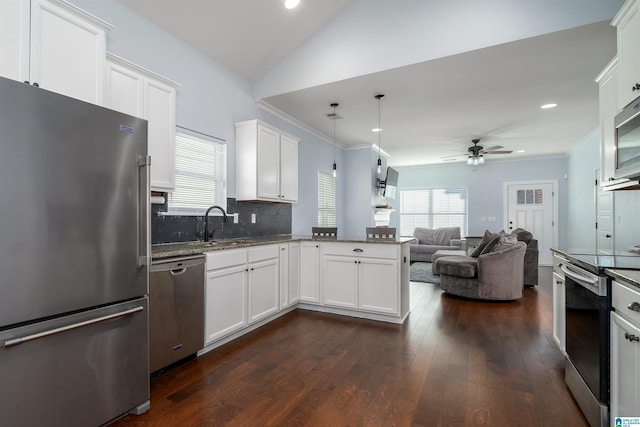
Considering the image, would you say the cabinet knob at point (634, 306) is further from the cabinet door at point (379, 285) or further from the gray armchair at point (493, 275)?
the gray armchair at point (493, 275)

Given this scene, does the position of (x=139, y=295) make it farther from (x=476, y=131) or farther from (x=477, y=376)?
(x=476, y=131)

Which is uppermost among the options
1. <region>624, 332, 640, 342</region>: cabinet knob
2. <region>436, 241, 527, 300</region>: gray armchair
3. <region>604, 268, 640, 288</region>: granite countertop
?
<region>604, 268, 640, 288</region>: granite countertop

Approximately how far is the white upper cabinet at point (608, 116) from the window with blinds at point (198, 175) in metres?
3.59

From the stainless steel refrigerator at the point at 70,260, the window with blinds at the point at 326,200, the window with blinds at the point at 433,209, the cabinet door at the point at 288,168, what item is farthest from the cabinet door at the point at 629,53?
the window with blinds at the point at 433,209

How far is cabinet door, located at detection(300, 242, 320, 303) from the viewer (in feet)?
12.9

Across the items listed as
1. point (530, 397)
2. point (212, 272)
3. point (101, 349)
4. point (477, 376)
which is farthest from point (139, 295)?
point (530, 397)

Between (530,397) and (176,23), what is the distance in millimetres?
4162

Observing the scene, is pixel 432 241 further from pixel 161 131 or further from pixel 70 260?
pixel 70 260

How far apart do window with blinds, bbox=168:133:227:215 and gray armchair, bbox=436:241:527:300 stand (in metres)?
3.45

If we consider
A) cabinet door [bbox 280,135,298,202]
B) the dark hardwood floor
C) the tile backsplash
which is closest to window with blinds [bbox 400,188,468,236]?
the tile backsplash

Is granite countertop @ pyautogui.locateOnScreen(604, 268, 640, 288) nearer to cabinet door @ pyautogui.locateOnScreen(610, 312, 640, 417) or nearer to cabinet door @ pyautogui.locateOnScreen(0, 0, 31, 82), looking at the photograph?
cabinet door @ pyautogui.locateOnScreen(610, 312, 640, 417)

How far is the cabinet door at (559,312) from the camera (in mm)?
2443

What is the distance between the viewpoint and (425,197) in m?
9.65

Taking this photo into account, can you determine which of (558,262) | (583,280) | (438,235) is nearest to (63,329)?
(583,280)
